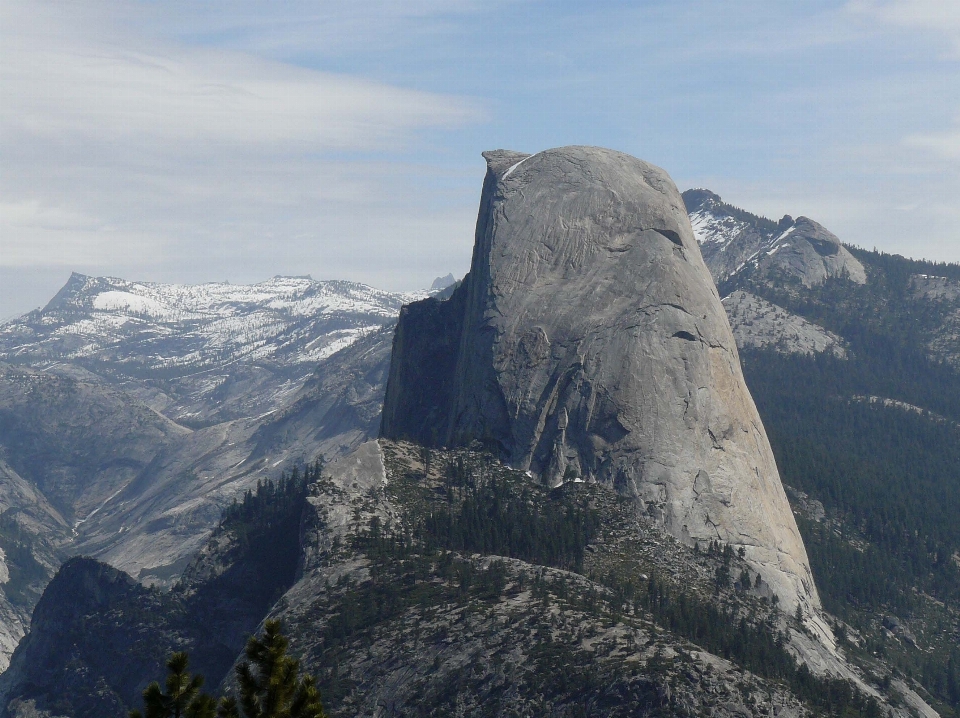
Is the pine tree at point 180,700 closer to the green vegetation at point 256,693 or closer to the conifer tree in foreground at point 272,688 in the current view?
the green vegetation at point 256,693

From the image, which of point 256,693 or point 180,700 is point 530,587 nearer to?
point 256,693

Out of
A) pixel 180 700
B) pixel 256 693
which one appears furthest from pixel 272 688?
pixel 180 700

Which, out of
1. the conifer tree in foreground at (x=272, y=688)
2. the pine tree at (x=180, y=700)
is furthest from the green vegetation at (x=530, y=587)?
the pine tree at (x=180, y=700)

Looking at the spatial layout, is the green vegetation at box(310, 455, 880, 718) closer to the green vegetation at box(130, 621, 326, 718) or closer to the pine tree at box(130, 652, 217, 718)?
the green vegetation at box(130, 621, 326, 718)

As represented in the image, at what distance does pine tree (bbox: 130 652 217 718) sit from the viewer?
5688 centimetres

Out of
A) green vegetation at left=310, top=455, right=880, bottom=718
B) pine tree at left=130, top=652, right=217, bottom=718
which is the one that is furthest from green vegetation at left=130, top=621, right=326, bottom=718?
green vegetation at left=310, top=455, right=880, bottom=718

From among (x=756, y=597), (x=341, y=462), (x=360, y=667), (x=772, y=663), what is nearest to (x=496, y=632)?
(x=360, y=667)

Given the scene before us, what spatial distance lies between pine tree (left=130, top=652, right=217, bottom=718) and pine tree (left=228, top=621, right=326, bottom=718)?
1727mm

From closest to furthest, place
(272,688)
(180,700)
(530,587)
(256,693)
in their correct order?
1. (180,700)
2. (272,688)
3. (256,693)
4. (530,587)

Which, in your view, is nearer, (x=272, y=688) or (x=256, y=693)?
(x=272, y=688)

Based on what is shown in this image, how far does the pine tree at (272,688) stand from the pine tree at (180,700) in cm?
173

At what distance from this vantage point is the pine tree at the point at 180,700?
5688cm

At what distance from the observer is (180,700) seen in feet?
189

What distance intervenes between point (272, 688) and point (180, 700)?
376 centimetres
